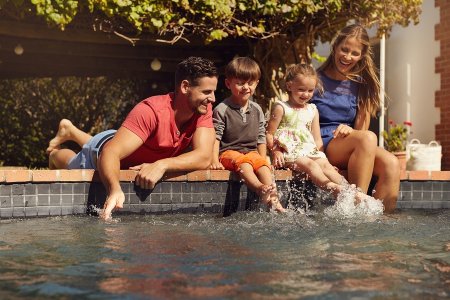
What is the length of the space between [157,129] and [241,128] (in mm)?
784

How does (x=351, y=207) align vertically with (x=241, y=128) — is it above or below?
below

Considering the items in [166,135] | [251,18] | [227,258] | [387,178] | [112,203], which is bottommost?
[227,258]

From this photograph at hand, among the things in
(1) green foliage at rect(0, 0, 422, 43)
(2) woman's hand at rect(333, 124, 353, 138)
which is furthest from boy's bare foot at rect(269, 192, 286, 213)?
(1) green foliage at rect(0, 0, 422, 43)

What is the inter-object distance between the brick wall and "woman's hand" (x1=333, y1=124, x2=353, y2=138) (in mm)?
4902

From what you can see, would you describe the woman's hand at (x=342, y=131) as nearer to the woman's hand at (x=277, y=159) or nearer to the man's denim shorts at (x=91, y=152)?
the woman's hand at (x=277, y=159)

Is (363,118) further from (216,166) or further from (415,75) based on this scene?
(415,75)

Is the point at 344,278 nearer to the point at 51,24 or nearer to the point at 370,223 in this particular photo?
the point at 370,223

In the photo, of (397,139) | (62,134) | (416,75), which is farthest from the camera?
(416,75)

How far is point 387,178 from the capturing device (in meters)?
5.25

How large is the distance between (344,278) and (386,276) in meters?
0.17

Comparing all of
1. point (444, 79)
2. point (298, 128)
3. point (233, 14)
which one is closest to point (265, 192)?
point (298, 128)

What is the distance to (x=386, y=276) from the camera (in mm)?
2670

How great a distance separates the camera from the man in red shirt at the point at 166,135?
478cm

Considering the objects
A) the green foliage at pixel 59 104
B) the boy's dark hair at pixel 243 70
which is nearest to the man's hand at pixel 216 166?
the boy's dark hair at pixel 243 70
